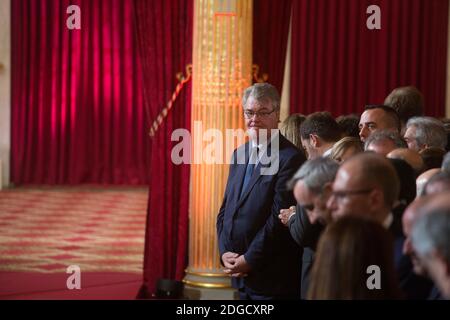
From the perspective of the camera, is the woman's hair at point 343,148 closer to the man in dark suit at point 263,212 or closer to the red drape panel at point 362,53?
the man in dark suit at point 263,212

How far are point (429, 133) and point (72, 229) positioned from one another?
6402 mm

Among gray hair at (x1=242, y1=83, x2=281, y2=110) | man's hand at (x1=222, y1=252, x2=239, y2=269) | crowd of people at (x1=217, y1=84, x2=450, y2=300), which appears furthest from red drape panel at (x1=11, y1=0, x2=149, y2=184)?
man's hand at (x1=222, y1=252, x2=239, y2=269)

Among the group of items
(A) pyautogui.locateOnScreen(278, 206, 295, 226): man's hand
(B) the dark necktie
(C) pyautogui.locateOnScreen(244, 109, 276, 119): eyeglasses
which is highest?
(C) pyautogui.locateOnScreen(244, 109, 276, 119): eyeglasses

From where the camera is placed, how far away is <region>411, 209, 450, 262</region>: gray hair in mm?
2172

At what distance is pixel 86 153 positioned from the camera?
15469mm

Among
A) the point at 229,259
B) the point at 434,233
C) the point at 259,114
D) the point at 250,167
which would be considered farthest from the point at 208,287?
the point at 434,233

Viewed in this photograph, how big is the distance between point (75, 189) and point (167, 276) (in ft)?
25.6

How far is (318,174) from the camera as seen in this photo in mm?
3441

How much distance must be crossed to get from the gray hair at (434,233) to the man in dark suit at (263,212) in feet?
8.31

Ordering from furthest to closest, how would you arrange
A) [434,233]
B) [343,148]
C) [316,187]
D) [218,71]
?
[218,71], [343,148], [316,187], [434,233]

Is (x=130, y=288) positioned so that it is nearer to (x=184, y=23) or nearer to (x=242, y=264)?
(x=184, y=23)

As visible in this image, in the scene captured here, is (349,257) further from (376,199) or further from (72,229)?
(72,229)

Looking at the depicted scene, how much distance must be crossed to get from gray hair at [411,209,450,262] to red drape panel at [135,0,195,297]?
497cm

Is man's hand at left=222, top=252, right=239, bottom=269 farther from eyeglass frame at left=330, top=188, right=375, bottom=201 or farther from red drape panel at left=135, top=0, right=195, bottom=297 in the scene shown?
red drape panel at left=135, top=0, right=195, bottom=297
